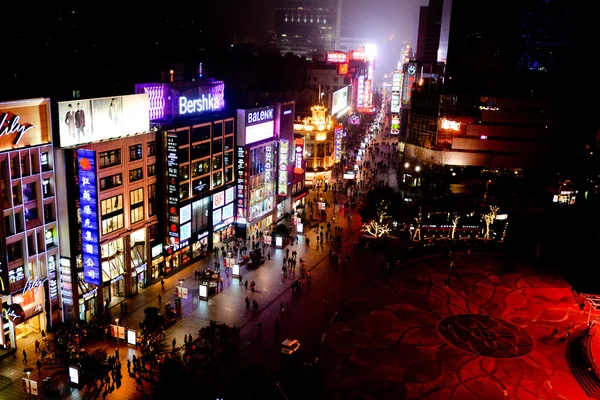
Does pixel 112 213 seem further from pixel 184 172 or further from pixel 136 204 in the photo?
pixel 184 172

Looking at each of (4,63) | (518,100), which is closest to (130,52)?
(4,63)

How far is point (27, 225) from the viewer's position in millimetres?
40438

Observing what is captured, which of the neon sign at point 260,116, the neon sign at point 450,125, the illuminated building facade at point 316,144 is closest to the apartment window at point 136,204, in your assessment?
the neon sign at point 260,116

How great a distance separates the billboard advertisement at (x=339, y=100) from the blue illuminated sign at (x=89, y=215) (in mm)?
82747

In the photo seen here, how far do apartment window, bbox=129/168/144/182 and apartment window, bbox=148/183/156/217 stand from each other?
1.80 meters

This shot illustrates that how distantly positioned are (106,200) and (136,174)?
457 cm

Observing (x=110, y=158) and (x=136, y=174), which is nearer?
(x=110, y=158)

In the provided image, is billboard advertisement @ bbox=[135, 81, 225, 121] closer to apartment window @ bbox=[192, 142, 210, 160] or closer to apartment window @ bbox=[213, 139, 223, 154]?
apartment window @ bbox=[192, 142, 210, 160]

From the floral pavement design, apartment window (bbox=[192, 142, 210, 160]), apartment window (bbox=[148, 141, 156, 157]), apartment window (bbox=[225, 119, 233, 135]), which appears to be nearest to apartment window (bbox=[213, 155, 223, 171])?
apartment window (bbox=[192, 142, 210, 160])

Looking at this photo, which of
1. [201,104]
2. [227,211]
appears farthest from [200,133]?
[227,211]

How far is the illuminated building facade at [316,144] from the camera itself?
307 ft

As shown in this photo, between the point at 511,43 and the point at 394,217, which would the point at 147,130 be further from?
the point at 511,43

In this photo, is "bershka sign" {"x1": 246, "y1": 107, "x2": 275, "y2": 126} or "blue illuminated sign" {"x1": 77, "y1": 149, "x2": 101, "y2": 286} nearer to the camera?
"blue illuminated sign" {"x1": 77, "y1": 149, "x2": 101, "y2": 286}

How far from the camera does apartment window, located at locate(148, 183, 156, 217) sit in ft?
172
